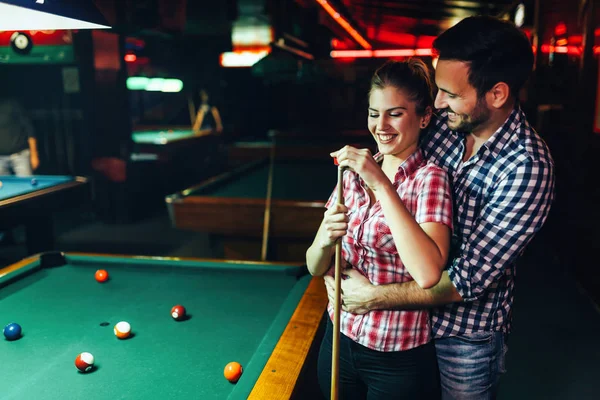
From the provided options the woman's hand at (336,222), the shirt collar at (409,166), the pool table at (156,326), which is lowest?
the pool table at (156,326)

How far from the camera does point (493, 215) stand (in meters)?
1.21

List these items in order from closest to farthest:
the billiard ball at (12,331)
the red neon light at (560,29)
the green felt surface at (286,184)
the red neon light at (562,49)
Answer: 1. the billiard ball at (12,331)
2. the green felt surface at (286,184)
3. the red neon light at (562,49)
4. the red neon light at (560,29)

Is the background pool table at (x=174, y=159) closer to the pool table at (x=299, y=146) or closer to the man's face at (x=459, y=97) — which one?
the pool table at (x=299, y=146)

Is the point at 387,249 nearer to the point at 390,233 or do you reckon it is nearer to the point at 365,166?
the point at 390,233

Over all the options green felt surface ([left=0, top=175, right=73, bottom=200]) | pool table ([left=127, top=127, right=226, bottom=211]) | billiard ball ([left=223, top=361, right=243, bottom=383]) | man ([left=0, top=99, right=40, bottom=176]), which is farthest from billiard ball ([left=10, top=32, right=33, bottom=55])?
billiard ball ([left=223, top=361, right=243, bottom=383])

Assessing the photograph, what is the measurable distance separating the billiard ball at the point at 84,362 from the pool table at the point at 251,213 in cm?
210

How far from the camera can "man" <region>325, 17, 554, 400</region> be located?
119cm

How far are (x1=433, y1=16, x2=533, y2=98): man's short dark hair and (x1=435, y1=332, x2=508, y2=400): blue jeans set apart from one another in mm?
621

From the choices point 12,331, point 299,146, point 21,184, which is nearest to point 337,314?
point 12,331

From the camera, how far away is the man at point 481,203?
1.19 metres

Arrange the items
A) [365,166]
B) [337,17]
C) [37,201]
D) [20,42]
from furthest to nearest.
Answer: [337,17]
[20,42]
[37,201]
[365,166]

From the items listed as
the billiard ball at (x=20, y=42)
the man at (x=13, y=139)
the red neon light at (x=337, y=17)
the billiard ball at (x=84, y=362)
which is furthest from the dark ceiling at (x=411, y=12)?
the billiard ball at (x=84, y=362)

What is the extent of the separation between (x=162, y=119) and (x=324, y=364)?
10891 mm

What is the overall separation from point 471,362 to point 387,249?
0.37m
